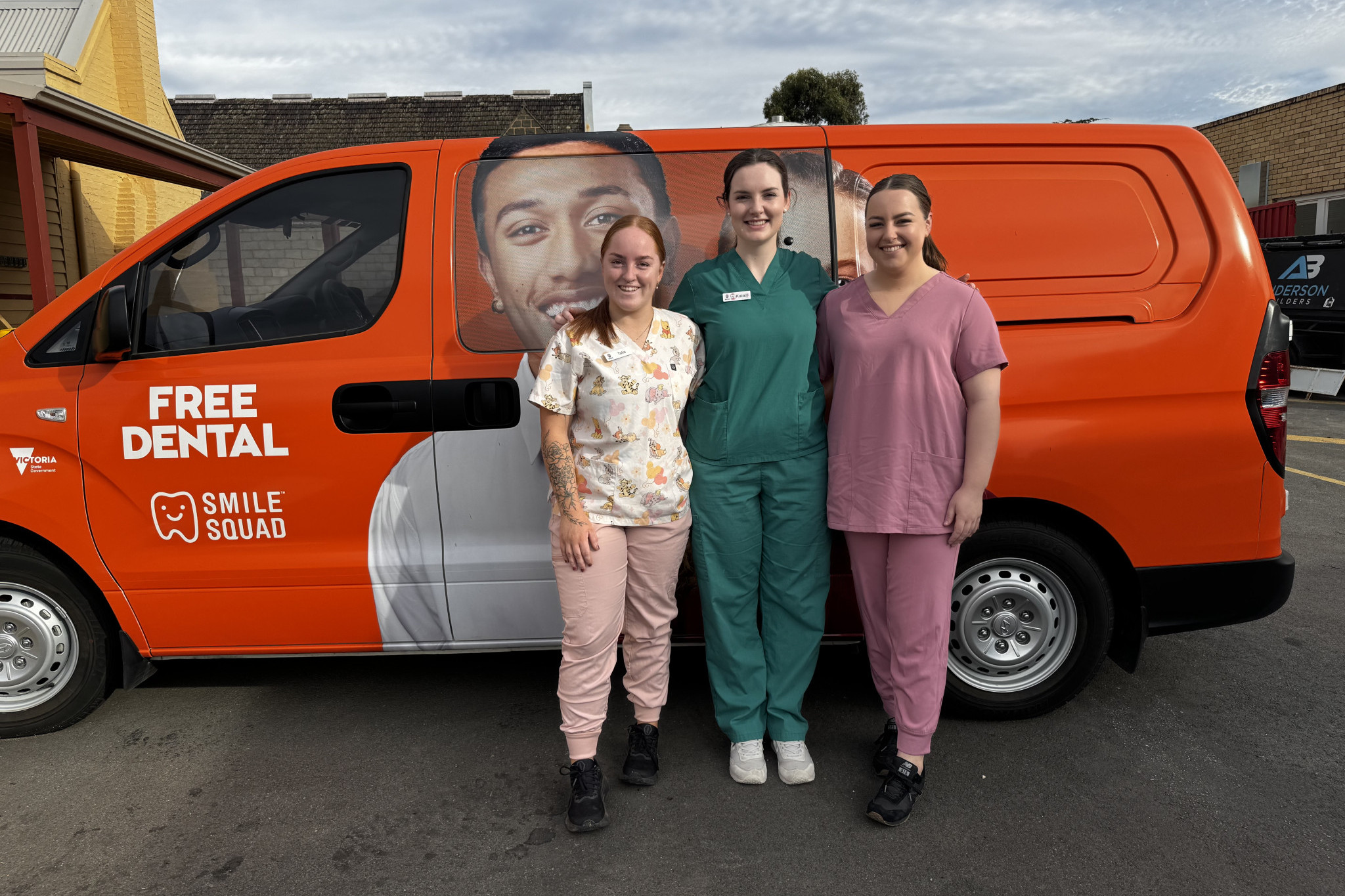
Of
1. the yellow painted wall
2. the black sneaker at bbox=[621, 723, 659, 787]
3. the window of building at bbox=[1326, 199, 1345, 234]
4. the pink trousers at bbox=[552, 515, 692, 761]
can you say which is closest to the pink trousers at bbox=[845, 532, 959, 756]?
A: the pink trousers at bbox=[552, 515, 692, 761]

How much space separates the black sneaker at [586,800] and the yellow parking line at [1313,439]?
27.9 ft

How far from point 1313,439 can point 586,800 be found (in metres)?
9.00

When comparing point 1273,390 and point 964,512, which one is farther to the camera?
point 1273,390

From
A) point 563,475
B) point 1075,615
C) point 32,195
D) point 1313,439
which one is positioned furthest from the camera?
point 1313,439

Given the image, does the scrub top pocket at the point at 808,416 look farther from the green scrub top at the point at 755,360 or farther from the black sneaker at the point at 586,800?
the black sneaker at the point at 586,800

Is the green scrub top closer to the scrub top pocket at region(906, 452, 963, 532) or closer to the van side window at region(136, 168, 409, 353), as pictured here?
the scrub top pocket at region(906, 452, 963, 532)

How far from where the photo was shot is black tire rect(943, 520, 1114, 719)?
2846 millimetres

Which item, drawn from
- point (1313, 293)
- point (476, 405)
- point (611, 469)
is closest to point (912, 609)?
point (611, 469)

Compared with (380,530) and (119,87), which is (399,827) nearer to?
(380,530)

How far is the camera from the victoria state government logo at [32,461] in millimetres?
2811

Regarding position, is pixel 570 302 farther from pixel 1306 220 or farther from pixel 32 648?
pixel 1306 220

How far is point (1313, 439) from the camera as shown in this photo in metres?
8.63

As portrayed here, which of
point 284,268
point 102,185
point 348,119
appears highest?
point 348,119

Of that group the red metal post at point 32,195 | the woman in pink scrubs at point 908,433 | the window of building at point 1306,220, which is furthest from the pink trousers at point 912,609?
the window of building at point 1306,220
